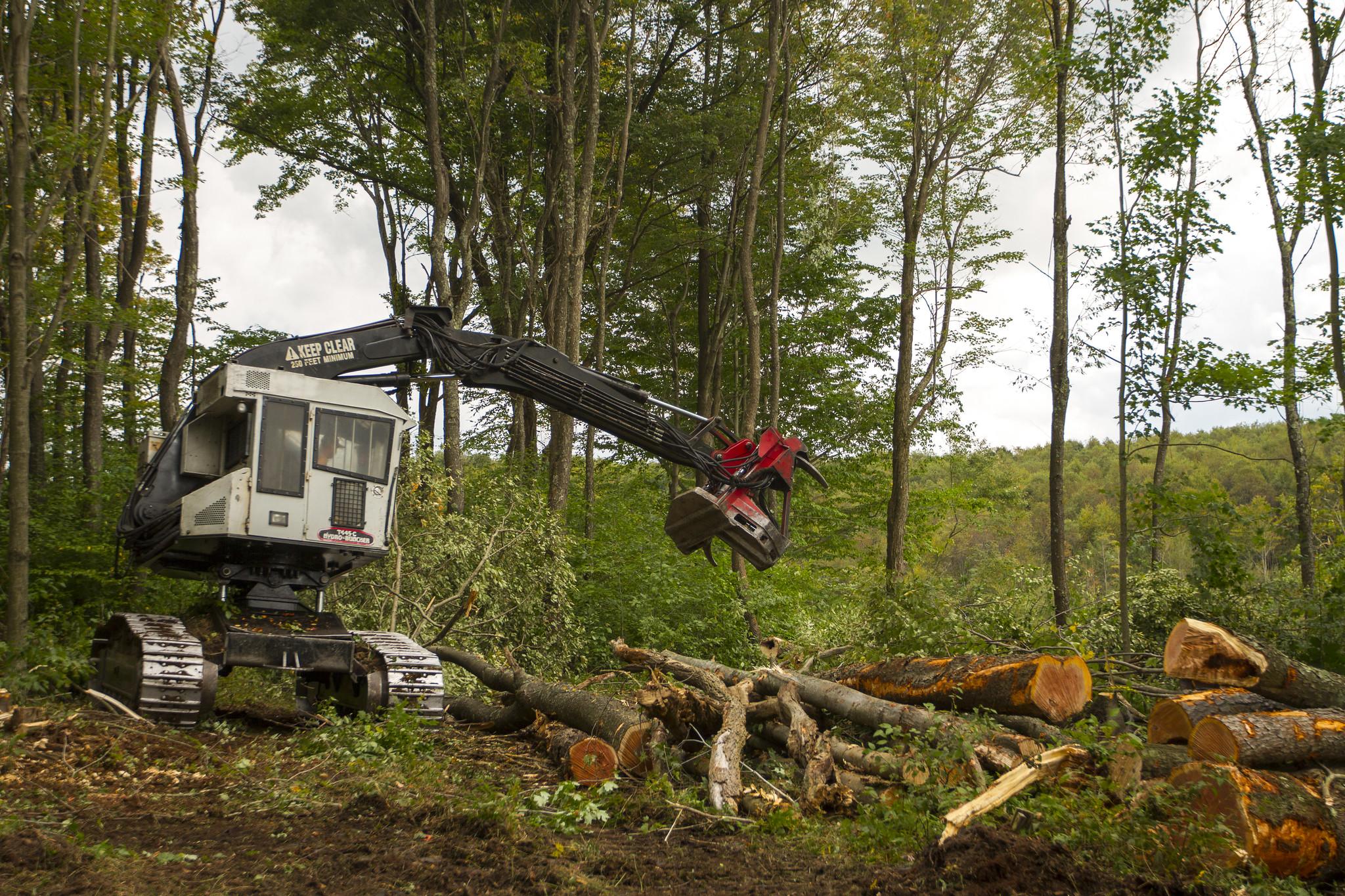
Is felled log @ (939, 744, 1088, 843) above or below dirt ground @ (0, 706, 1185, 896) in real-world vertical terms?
above

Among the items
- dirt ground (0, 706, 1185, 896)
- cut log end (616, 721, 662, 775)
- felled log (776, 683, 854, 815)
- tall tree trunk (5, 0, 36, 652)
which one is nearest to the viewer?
dirt ground (0, 706, 1185, 896)

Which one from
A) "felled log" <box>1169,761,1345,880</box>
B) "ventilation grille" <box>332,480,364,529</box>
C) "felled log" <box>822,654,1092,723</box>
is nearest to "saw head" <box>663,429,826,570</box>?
"felled log" <box>822,654,1092,723</box>

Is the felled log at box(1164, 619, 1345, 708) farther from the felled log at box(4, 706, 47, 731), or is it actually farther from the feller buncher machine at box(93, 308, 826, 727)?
the felled log at box(4, 706, 47, 731)

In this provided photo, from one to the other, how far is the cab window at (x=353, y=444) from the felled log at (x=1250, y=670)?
677cm

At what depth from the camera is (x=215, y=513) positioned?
883 centimetres

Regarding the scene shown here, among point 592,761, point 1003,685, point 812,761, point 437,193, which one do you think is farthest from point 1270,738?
point 437,193

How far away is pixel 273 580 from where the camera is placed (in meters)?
9.80

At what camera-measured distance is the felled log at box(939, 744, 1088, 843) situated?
18.2 ft

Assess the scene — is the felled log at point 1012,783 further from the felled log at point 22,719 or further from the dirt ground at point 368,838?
the felled log at point 22,719

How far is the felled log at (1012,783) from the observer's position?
5543 mm

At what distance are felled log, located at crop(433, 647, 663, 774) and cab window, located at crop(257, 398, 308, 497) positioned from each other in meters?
2.70

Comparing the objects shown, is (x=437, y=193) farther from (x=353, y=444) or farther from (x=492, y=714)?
(x=492, y=714)

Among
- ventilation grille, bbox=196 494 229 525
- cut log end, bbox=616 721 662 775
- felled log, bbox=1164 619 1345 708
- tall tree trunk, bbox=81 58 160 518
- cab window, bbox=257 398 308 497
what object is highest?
tall tree trunk, bbox=81 58 160 518

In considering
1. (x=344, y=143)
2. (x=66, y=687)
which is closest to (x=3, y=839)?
(x=66, y=687)
